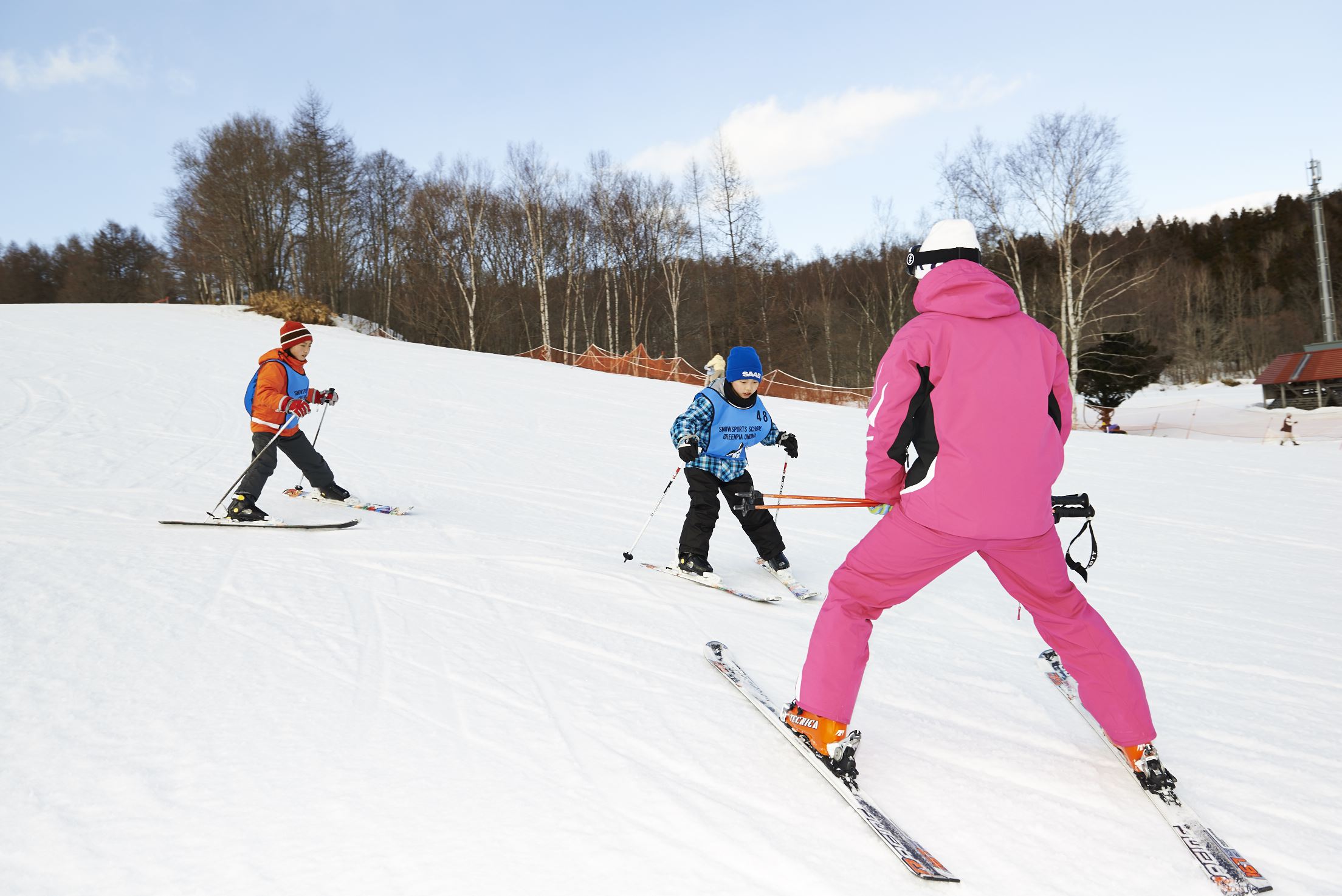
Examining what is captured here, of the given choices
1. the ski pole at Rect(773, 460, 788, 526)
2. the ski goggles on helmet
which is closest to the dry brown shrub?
the ski pole at Rect(773, 460, 788, 526)

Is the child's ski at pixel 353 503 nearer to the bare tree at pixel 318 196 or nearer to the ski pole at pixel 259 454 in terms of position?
the ski pole at pixel 259 454

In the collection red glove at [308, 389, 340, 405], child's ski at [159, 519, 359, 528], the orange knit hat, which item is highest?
the orange knit hat

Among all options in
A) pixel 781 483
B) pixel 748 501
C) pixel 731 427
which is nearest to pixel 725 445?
pixel 731 427

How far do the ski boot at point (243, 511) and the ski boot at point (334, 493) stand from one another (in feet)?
2.70

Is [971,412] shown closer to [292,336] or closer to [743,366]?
[743,366]

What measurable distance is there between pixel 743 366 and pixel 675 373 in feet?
61.6

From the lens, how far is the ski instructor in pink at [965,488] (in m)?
2.18

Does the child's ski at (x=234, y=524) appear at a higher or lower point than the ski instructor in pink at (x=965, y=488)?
lower

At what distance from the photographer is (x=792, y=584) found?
515 centimetres

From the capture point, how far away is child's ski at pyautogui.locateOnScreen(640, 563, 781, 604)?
15.6ft

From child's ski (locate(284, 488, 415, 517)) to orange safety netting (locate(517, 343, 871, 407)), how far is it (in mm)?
13307

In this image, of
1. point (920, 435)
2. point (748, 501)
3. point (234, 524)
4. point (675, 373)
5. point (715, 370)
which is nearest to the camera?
point (920, 435)

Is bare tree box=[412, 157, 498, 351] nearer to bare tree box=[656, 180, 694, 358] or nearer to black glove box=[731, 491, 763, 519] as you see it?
bare tree box=[656, 180, 694, 358]

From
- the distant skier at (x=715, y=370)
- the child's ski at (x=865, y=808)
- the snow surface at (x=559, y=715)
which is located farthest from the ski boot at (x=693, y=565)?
the child's ski at (x=865, y=808)
